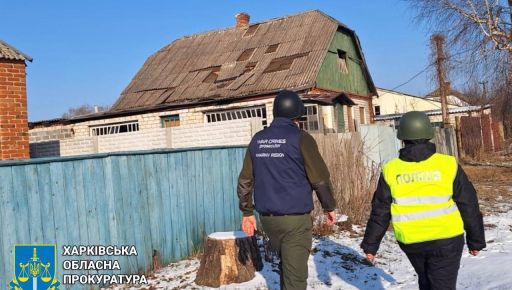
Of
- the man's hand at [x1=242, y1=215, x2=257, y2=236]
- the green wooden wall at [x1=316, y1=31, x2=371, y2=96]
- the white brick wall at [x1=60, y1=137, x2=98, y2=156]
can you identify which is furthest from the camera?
the green wooden wall at [x1=316, y1=31, x2=371, y2=96]

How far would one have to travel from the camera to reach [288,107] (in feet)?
12.1

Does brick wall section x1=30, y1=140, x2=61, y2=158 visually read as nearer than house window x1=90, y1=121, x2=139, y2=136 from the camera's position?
Yes

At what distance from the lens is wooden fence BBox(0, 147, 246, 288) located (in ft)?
15.2

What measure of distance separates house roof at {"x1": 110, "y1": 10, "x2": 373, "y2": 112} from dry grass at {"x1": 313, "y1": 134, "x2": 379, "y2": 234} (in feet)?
30.5

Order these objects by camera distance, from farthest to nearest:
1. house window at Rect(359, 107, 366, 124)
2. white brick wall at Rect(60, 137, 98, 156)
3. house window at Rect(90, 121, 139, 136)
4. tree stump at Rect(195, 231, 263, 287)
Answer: house window at Rect(359, 107, 366, 124)
house window at Rect(90, 121, 139, 136)
white brick wall at Rect(60, 137, 98, 156)
tree stump at Rect(195, 231, 263, 287)

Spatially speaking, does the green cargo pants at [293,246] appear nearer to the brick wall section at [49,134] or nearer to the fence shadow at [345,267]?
the fence shadow at [345,267]

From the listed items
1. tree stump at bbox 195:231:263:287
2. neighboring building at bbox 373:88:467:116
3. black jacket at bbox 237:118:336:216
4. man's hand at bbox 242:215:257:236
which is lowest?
tree stump at bbox 195:231:263:287

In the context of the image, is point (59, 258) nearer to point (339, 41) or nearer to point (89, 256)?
point (89, 256)

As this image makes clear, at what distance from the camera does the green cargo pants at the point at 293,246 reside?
3557 millimetres

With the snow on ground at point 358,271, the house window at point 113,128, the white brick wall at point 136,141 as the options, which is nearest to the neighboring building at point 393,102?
the house window at point 113,128

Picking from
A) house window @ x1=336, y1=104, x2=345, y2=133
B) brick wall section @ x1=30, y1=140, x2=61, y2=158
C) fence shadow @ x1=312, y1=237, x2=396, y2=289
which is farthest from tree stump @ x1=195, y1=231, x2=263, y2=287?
house window @ x1=336, y1=104, x2=345, y2=133

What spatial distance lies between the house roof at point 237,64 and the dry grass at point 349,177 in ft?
30.5

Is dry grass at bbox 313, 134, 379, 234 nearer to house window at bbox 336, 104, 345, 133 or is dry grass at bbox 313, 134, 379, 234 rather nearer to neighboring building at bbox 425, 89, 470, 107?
house window at bbox 336, 104, 345, 133

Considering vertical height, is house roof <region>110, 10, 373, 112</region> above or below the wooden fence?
above
